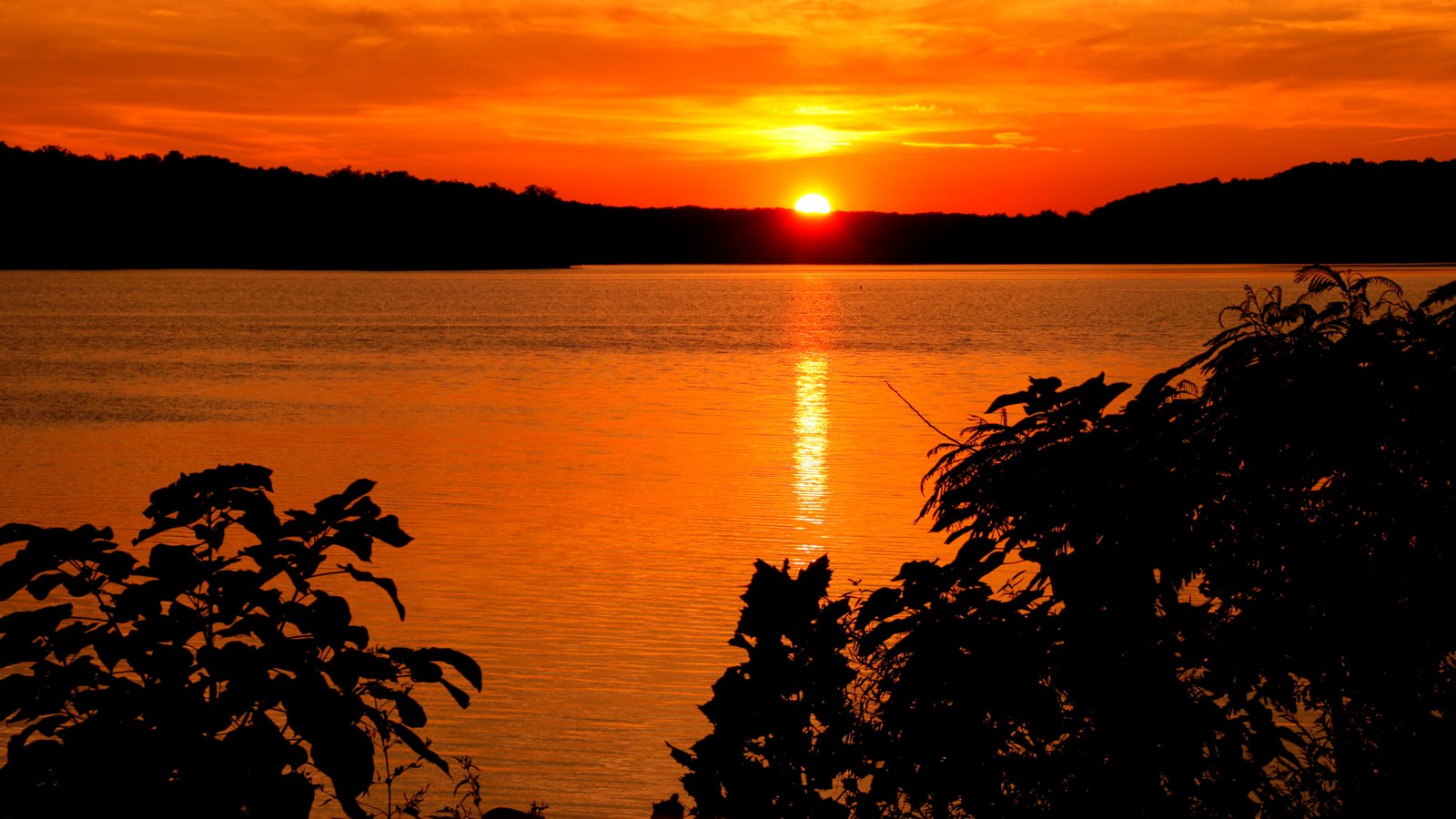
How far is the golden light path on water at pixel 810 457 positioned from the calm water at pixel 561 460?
138 millimetres

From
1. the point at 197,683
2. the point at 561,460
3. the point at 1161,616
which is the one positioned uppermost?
the point at 197,683

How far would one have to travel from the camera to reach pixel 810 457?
30.0 metres

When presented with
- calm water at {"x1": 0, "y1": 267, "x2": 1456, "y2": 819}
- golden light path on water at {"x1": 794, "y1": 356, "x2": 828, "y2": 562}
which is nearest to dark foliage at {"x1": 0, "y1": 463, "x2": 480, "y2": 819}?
calm water at {"x1": 0, "y1": 267, "x2": 1456, "y2": 819}

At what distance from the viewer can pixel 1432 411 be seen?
13.5 ft

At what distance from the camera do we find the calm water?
42.6 ft

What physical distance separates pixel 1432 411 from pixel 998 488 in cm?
130

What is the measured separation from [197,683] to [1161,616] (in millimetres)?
2718

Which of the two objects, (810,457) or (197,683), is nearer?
(197,683)

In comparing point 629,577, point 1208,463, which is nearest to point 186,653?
point 1208,463

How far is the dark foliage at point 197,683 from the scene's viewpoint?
282 cm

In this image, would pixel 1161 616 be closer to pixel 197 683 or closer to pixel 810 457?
pixel 197 683

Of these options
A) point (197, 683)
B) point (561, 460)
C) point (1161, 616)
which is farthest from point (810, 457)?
point (197, 683)

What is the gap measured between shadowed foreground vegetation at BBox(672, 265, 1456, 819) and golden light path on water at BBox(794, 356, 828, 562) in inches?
539

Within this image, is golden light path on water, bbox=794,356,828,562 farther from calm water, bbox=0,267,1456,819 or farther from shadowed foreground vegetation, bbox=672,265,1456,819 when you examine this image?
shadowed foreground vegetation, bbox=672,265,1456,819
